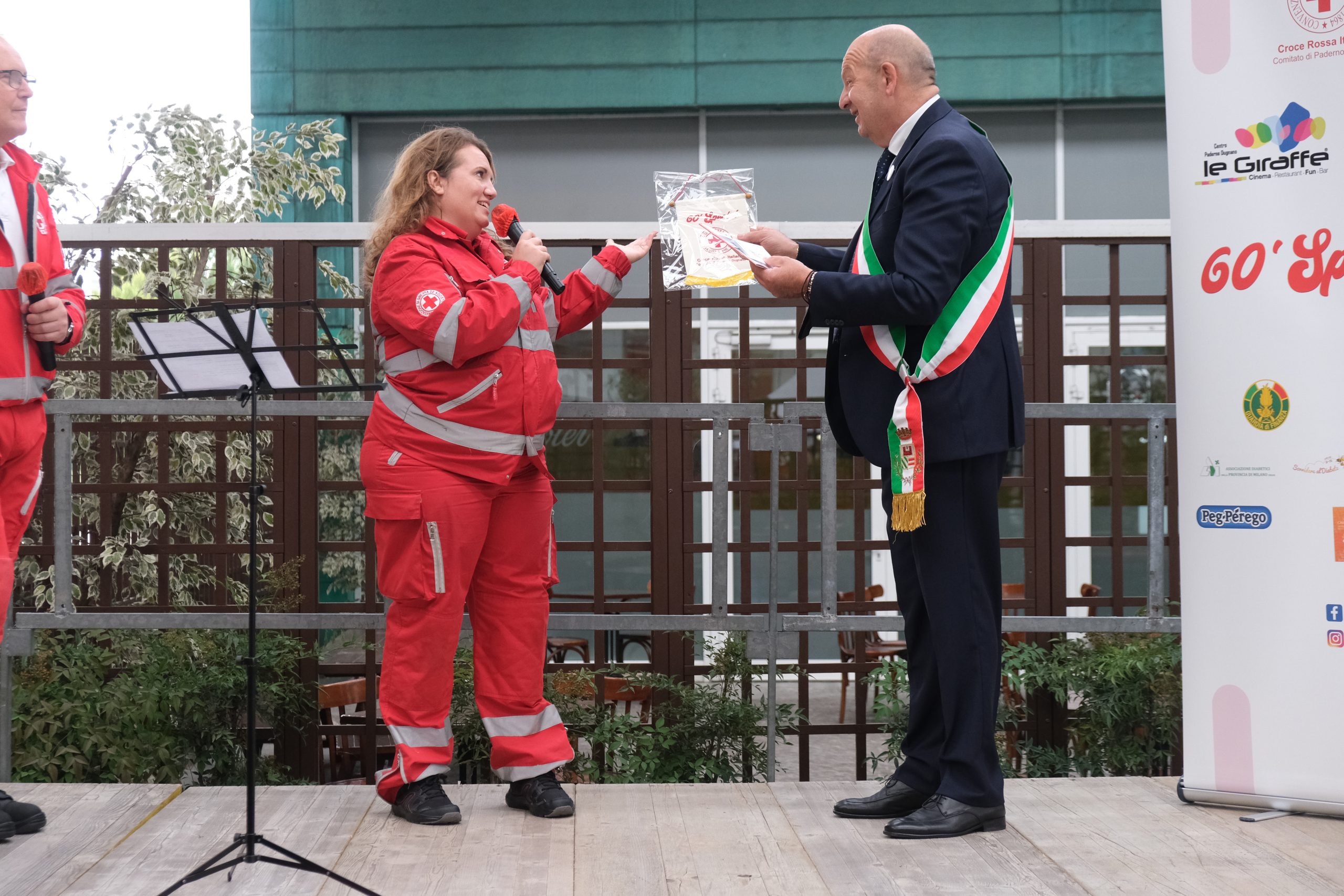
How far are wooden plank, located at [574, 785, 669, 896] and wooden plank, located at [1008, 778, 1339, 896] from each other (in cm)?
83

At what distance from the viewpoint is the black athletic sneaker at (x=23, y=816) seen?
2604 millimetres

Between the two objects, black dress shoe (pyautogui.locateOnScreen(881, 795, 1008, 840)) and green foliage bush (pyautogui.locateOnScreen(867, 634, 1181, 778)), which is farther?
green foliage bush (pyautogui.locateOnScreen(867, 634, 1181, 778))

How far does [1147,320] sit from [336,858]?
7024 millimetres

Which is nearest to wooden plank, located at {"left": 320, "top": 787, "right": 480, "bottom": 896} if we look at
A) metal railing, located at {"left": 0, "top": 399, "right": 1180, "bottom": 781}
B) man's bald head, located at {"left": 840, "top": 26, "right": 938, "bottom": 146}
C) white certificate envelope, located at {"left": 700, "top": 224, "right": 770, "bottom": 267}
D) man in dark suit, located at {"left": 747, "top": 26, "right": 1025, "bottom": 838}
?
metal railing, located at {"left": 0, "top": 399, "right": 1180, "bottom": 781}

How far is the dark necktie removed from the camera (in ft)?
8.80

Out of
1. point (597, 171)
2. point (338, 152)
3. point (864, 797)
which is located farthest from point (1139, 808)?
point (597, 171)

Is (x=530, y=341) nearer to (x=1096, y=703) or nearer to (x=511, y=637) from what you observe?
(x=511, y=637)

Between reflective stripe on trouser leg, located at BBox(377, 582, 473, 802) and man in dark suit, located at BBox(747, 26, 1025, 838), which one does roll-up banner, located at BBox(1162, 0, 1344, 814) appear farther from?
reflective stripe on trouser leg, located at BBox(377, 582, 473, 802)

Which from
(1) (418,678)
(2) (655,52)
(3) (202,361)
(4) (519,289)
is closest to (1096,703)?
(1) (418,678)

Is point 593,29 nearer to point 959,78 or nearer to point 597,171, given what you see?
point 597,171

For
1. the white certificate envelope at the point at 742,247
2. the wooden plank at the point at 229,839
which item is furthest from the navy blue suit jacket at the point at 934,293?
the wooden plank at the point at 229,839

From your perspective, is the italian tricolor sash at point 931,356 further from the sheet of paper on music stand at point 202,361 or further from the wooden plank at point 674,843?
the sheet of paper on music stand at point 202,361

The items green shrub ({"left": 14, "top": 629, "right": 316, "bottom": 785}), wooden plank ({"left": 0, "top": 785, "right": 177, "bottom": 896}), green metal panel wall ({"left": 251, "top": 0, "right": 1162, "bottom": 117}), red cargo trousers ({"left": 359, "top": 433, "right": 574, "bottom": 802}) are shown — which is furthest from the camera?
green metal panel wall ({"left": 251, "top": 0, "right": 1162, "bottom": 117})

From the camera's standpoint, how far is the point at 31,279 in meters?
2.46
